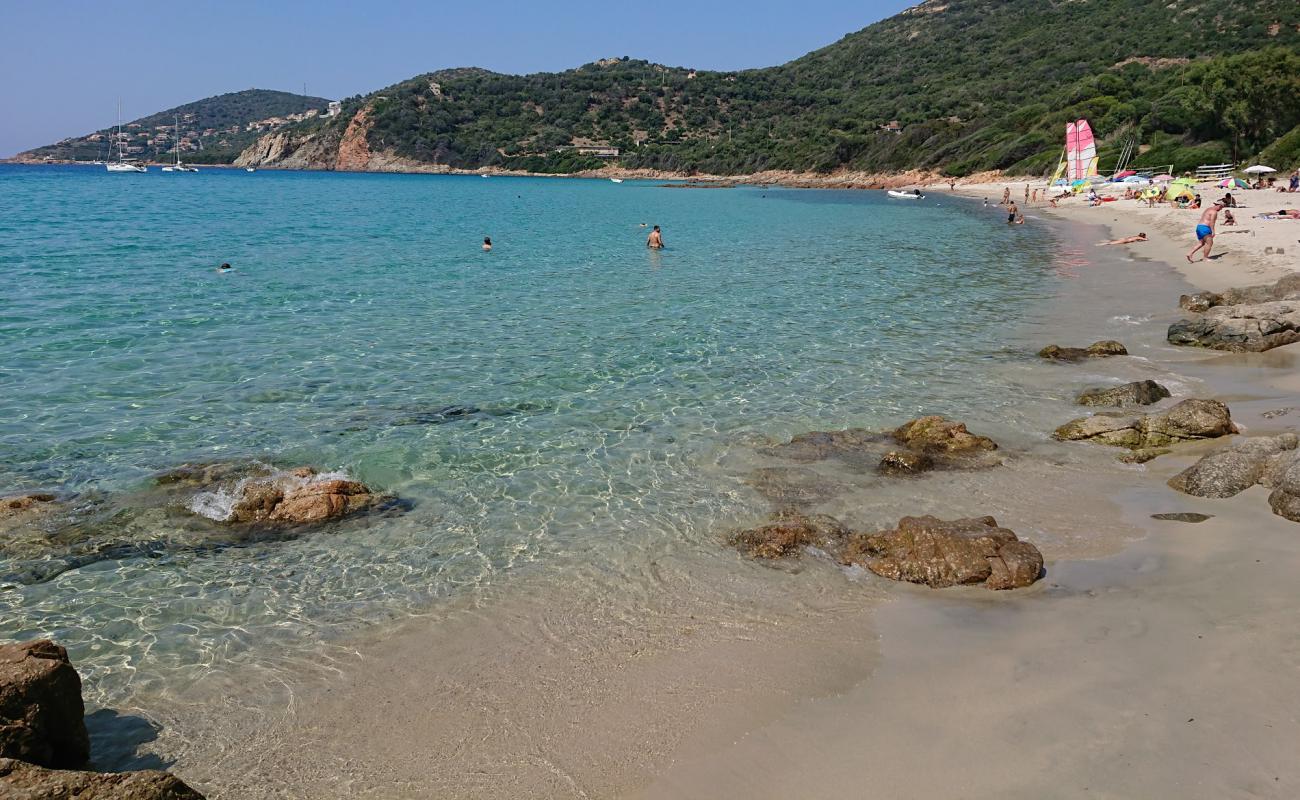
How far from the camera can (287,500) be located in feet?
27.8

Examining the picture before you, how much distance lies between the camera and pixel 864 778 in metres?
4.49

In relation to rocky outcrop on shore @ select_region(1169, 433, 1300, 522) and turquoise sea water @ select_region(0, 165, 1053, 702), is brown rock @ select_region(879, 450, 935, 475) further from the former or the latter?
rocky outcrop on shore @ select_region(1169, 433, 1300, 522)

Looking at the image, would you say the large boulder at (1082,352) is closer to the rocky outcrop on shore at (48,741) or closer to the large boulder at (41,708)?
the rocky outcrop on shore at (48,741)

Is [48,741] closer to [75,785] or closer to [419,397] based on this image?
[75,785]

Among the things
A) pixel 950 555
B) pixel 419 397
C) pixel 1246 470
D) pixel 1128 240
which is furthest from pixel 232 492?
pixel 1128 240

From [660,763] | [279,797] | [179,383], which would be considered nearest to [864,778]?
[660,763]

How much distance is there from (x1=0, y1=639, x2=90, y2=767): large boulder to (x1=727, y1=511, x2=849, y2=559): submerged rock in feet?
16.6

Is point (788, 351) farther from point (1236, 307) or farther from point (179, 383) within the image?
point (179, 383)

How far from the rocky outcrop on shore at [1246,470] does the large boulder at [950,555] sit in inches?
104

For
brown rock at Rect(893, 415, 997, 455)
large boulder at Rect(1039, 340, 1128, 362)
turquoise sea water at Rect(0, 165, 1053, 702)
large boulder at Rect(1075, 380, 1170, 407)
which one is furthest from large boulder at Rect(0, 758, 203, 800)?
large boulder at Rect(1039, 340, 1128, 362)

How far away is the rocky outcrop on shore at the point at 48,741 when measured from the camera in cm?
369

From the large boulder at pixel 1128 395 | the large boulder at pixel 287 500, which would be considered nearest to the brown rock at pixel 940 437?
the large boulder at pixel 1128 395

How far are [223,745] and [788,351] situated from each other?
1235 centimetres

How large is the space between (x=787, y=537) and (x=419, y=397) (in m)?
→ 7.03
